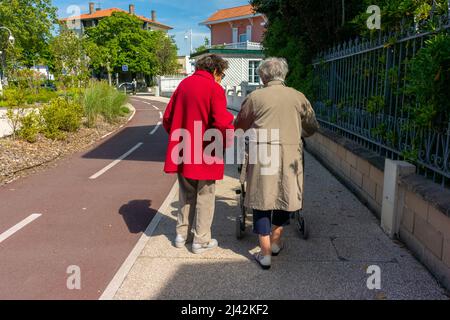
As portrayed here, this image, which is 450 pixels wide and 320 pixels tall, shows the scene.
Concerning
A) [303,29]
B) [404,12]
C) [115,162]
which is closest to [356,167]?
[404,12]

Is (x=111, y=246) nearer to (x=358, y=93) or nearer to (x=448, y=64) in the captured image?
(x=448, y=64)

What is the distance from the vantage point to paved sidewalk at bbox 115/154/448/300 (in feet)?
10.8

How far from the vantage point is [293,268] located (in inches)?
147

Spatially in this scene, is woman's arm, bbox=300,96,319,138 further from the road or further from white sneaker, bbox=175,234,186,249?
the road

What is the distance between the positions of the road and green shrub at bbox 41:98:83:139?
7.23 feet

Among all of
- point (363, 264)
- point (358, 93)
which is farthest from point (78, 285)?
point (358, 93)

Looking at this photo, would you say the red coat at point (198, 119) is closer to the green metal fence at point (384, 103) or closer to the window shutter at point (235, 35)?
the green metal fence at point (384, 103)

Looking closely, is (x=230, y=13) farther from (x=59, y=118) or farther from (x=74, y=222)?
(x=74, y=222)

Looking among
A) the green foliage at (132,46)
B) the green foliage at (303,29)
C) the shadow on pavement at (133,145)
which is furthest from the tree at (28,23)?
the green foliage at (303,29)

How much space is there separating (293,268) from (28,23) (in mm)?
50782

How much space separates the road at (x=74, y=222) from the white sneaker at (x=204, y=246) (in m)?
0.70

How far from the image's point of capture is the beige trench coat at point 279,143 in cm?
354

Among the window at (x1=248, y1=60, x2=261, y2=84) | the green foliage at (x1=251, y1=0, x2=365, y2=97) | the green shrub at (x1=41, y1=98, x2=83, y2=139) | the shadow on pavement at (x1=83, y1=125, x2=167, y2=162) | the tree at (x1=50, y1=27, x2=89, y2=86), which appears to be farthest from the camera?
the window at (x1=248, y1=60, x2=261, y2=84)


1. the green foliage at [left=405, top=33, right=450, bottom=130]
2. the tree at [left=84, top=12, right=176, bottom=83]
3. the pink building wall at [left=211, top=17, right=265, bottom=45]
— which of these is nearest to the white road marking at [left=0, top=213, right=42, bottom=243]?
the green foliage at [left=405, top=33, right=450, bottom=130]
